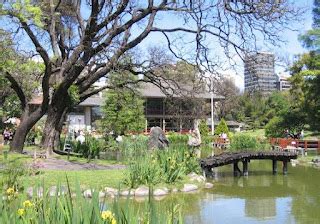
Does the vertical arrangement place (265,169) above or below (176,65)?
below

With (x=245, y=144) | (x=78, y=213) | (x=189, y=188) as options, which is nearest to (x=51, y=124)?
(x=189, y=188)

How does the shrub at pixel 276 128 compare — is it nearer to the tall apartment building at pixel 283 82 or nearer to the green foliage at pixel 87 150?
the tall apartment building at pixel 283 82

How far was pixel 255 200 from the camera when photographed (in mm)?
11523

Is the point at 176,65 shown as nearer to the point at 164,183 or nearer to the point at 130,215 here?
the point at 164,183

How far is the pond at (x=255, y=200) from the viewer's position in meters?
9.03

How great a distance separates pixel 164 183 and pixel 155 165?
0.52 m

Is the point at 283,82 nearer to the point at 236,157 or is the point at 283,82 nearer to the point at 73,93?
the point at 236,157

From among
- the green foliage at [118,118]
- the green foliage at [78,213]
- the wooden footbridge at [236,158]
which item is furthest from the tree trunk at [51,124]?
the green foliage at [118,118]

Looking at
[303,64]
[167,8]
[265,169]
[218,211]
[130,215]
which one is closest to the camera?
[130,215]

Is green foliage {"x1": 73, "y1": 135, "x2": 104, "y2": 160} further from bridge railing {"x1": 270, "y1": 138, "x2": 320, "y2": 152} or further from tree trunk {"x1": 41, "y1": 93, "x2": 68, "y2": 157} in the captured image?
bridge railing {"x1": 270, "y1": 138, "x2": 320, "y2": 152}

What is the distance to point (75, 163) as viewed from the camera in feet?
50.9

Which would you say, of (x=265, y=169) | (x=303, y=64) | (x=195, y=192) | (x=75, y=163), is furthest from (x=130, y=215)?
(x=303, y=64)

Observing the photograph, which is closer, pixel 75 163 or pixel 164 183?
pixel 164 183

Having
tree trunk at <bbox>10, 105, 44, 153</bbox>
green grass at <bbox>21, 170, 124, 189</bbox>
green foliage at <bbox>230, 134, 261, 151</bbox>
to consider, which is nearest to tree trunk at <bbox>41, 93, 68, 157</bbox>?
tree trunk at <bbox>10, 105, 44, 153</bbox>
